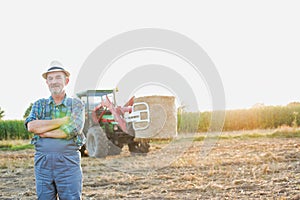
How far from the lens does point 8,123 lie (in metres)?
25.1

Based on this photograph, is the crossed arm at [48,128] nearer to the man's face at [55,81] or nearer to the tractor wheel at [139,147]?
the man's face at [55,81]

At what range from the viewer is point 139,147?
10.5 metres

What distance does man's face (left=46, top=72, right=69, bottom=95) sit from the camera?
3270mm

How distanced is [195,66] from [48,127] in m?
6.63

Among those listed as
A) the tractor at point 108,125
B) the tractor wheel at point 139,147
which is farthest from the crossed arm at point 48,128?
the tractor wheel at point 139,147

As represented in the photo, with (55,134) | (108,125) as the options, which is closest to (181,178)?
(55,134)

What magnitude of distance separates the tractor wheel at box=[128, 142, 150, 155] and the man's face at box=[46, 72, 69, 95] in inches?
285

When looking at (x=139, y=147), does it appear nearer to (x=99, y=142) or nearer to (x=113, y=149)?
(x=113, y=149)

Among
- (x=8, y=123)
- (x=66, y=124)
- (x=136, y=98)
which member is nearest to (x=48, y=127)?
(x=66, y=124)

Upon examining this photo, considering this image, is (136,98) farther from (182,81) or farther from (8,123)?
(8,123)

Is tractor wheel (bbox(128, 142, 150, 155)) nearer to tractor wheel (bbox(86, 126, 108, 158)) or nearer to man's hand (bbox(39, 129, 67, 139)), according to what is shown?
tractor wheel (bbox(86, 126, 108, 158))

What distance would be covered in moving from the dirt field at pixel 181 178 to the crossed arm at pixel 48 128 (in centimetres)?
236

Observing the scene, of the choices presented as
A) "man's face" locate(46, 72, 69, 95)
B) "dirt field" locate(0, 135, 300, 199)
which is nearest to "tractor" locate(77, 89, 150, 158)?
"dirt field" locate(0, 135, 300, 199)

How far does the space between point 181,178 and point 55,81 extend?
368cm
